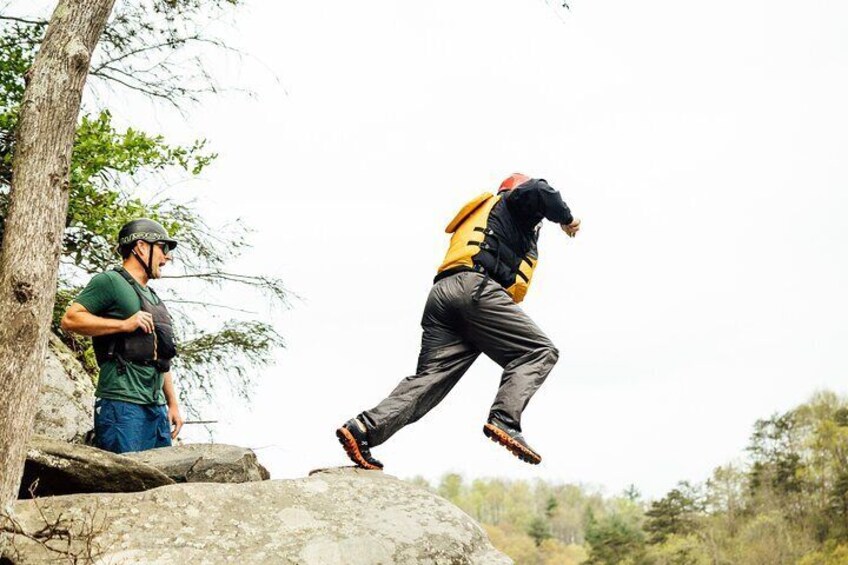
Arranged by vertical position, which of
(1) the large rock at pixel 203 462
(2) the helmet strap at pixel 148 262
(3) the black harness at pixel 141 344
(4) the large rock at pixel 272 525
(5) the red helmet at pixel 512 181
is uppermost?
(5) the red helmet at pixel 512 181

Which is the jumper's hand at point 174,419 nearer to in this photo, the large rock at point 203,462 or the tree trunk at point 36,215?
the large rock at point 203,462

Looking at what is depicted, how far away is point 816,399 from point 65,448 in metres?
59.0

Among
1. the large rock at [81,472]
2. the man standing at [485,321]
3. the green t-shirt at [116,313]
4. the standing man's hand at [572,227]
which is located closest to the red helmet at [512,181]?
the man standing at [485,321]

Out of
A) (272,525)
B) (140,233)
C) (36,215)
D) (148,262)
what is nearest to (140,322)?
(148,262)

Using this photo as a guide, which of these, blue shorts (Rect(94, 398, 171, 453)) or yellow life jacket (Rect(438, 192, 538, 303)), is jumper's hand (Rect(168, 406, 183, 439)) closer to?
blue shorts (Rect(94, 398, 171, 453))

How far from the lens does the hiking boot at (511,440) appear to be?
5.25m

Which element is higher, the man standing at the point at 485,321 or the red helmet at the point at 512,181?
the red helmet at the point at 512,181

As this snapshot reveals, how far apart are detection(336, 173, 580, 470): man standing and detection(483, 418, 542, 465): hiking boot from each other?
2 cm

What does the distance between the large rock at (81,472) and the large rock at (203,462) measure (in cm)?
37

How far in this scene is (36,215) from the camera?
483cm

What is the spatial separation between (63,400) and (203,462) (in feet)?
9.45

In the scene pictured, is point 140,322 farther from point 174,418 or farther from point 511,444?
point 511,444

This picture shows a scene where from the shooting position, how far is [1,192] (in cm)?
849

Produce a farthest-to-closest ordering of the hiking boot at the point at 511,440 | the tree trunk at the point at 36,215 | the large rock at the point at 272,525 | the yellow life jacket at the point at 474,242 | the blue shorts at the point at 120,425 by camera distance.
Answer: the yellow life jacket at the point at 474,242 < the blue shorts at the point at 120,425 < the hiking boot at the point at 511,440 < the tree trunk at the point at 36,215 < the large rock at the point at 272,525
